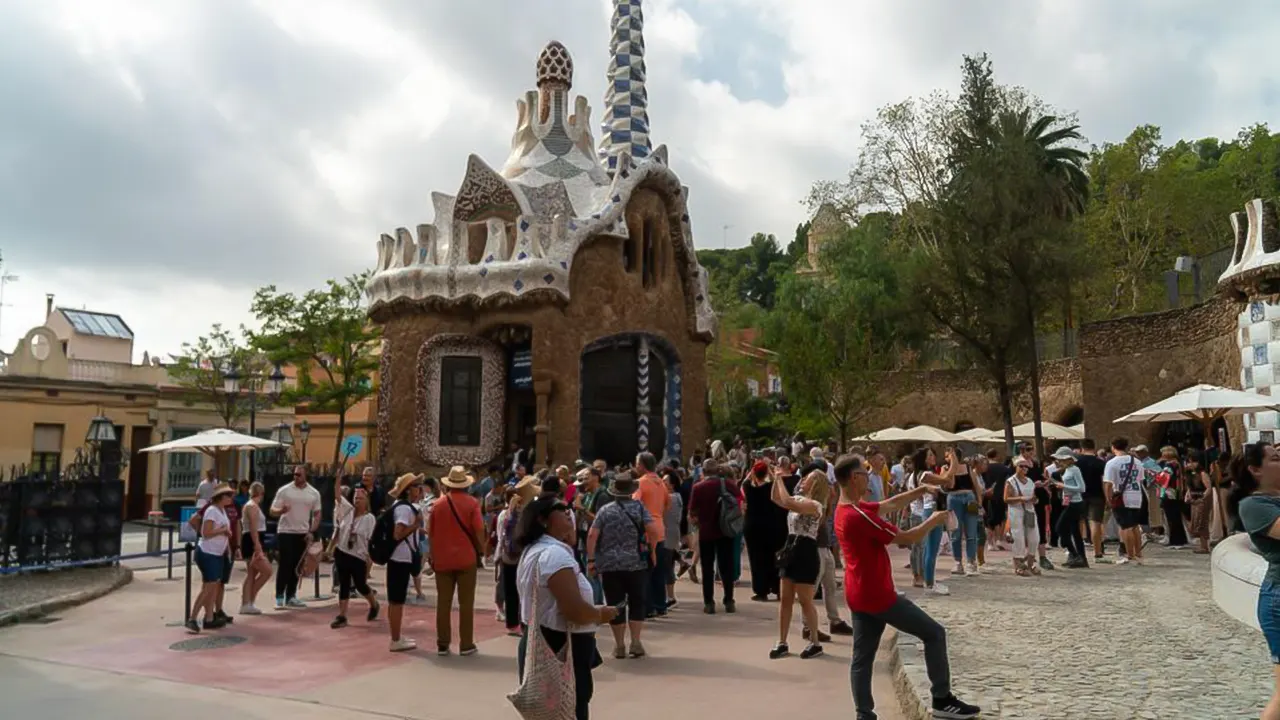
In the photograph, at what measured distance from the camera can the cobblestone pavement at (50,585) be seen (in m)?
10.3

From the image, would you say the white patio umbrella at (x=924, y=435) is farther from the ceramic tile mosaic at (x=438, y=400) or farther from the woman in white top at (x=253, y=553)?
the woman in white top at (x=253, y=553)

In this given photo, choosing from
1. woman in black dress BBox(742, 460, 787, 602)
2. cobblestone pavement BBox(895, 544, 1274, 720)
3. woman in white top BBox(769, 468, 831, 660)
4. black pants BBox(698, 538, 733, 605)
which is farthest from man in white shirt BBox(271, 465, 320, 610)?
cobblestone pavement BBox(895, 544, 1274, 720)

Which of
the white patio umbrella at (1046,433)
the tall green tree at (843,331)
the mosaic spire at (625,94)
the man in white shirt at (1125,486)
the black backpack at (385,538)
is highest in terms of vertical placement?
the mosaic spire at (625,94)

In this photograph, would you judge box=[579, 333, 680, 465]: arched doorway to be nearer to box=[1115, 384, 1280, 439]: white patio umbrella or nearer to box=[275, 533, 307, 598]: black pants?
box=[275, 533, 307, 598]: black pants

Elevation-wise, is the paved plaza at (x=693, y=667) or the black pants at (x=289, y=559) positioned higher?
the black pants at (x=289, y=559)

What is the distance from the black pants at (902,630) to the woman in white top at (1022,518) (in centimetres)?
640

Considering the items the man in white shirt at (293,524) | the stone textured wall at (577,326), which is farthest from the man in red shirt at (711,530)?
the stone textured wall at (577,326)

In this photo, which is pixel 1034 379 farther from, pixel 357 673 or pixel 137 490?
pixel 137 490

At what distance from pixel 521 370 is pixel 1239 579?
634 inches

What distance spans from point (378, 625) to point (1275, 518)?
740cm

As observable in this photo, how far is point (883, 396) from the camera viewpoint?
31938mm

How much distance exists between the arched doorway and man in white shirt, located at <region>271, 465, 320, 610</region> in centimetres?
992

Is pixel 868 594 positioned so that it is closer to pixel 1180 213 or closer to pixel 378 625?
pixel 378 625

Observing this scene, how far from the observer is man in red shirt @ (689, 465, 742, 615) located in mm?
8945
